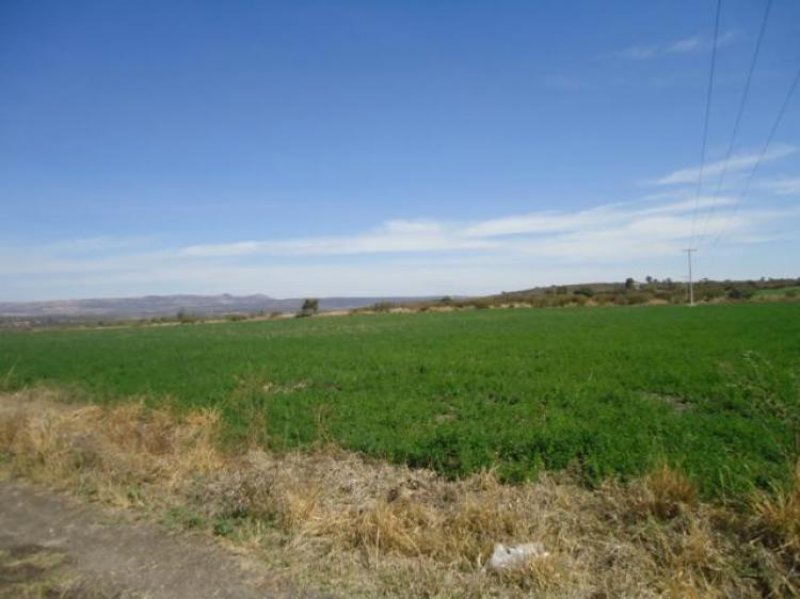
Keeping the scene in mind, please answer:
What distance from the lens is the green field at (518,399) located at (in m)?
8.61

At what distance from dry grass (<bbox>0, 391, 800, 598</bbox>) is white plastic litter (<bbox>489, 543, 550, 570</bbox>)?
0.09 meters

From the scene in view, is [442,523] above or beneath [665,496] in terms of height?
beneath

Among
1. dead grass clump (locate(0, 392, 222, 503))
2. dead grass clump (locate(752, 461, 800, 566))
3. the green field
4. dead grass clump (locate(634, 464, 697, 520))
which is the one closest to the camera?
dead grass clump (locate(752, 461, 800, 566))

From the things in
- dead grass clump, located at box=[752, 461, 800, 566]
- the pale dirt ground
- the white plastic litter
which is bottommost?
the pale dirt ground

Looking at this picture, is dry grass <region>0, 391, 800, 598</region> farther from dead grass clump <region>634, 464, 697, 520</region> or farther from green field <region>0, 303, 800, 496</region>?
green field <region>0, 303, 800, 496</region>

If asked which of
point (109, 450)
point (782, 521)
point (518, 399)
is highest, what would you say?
point (782, 521)

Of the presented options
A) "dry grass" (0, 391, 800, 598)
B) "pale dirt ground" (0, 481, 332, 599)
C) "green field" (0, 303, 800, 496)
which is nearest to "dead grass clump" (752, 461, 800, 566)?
"dry grass" (0, 391, 800, 598)

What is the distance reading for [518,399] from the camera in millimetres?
14438

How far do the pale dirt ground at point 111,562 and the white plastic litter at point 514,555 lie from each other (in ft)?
5.38

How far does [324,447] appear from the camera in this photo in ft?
33.3

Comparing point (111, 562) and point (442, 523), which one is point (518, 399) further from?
point (111, 562)

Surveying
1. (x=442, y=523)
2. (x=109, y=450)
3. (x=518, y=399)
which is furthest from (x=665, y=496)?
(x=109, y=450)

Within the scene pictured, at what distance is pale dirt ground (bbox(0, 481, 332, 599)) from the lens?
4926 millimetres

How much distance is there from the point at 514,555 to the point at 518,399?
31.2ft
